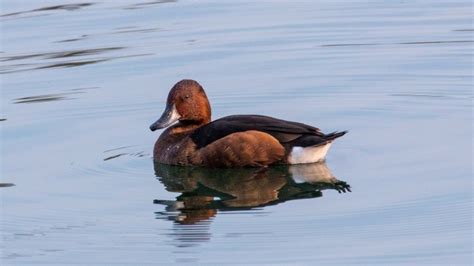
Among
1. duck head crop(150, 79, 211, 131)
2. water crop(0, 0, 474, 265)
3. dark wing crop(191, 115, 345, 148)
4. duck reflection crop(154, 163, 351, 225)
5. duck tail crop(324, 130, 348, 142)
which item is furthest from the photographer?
duck head crop(150, 79, 211, 131)

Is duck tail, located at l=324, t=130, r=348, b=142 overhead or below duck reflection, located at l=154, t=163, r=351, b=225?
overhead

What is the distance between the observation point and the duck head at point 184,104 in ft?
40.3

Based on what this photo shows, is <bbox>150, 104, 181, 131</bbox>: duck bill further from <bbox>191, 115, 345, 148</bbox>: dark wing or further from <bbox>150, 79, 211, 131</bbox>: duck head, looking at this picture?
<bbox>191, 115, 345, 148</bbox>: dark wing

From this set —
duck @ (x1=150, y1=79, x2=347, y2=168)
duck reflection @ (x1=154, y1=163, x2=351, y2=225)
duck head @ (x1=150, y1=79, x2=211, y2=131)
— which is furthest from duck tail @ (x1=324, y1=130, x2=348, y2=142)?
duck head @ (x1=150, y1=79, x2=211, y2=131)

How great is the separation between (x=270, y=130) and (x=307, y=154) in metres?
0.39

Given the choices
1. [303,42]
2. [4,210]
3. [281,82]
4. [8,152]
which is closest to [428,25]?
[303,42]

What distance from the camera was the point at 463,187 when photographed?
10.5m

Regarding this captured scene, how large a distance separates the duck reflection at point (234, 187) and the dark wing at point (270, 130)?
0.25 meters

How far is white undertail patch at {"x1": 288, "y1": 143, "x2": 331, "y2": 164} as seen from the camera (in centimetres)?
1162

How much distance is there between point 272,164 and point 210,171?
553mm

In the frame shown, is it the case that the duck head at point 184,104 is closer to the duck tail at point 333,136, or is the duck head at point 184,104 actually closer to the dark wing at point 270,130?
the dark wing at point 270,130

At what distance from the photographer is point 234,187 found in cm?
1123

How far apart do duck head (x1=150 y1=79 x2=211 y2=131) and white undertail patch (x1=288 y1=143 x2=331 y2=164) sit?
3.62ft

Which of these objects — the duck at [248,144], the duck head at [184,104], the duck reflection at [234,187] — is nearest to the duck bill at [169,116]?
the duck head at [184,104]
